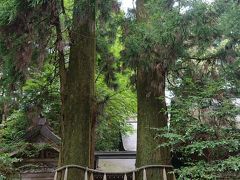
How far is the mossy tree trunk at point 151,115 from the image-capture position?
5906mm

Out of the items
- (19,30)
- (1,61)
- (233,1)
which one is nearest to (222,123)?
(233,1)

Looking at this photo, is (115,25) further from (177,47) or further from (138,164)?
(138,164)

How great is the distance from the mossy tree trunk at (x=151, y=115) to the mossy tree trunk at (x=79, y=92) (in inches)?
34.7

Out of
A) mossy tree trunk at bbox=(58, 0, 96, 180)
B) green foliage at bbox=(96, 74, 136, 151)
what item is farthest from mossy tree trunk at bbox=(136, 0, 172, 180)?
green foliage at bbox=(96, 74, 136, 151)

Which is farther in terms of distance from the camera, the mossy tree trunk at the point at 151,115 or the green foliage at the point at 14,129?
the green foliage at the point at 14,129

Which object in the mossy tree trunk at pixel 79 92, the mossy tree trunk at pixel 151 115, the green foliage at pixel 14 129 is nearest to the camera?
the mossy tree trunk at pixel 151 115

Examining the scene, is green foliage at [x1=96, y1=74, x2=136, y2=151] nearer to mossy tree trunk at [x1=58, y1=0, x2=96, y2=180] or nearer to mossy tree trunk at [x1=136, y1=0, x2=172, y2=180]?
mossy tree trunk at [x1=58, y1=0, x2=96, y2=180]

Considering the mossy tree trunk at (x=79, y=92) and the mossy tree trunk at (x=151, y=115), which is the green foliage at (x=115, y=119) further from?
the mossy tree trunk at (x=151, y=115)

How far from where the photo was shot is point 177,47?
574cm

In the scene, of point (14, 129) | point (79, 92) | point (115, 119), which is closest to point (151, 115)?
point (79, 92)

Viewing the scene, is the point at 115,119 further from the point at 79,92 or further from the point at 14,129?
the point at 79,92

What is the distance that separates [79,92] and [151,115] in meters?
1.31

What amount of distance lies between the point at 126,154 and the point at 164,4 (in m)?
4.89

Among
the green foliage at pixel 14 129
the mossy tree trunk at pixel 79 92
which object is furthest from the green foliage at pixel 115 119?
the mossy tree trunk at pixel 79 92
